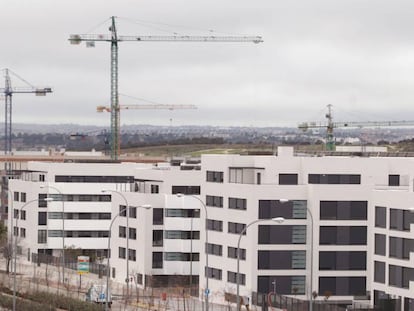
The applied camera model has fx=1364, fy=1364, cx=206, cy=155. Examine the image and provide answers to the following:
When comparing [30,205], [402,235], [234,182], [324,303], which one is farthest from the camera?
[30,205]

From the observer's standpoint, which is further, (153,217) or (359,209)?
(153,217)

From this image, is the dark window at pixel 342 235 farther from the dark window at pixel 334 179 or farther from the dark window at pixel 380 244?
the dark window at pixel 380 244

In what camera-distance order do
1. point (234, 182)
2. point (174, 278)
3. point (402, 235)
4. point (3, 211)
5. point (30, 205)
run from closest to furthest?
1. point (402, 235)
2. point (234, 182)
3. point (174, 278)
4. point (30, 205)
5. point (3, 211)

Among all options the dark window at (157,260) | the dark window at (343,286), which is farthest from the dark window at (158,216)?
the dark window at (343,286)

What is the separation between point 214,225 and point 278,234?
6071 millimetres

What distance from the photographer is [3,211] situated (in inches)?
5477

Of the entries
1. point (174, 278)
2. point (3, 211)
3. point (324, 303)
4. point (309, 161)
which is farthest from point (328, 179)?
point (3, 211)

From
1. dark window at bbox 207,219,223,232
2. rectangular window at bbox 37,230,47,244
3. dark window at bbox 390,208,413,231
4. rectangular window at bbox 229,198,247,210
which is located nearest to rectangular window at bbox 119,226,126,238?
dark window at bbox 207,219,223,232

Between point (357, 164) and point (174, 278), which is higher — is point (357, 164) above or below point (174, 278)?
above

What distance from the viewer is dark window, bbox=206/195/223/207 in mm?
83688

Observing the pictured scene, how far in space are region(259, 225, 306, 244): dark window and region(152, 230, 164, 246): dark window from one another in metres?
16.2

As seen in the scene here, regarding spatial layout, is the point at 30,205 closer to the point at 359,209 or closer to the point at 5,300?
the point at 5,300

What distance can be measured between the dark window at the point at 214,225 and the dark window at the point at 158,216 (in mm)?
9748

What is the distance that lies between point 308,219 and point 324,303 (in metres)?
5.48
